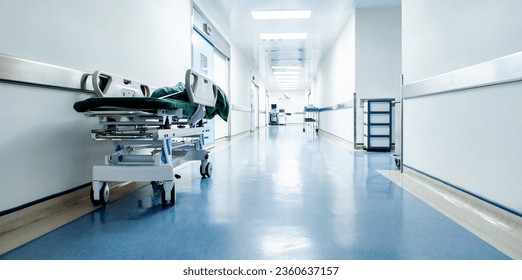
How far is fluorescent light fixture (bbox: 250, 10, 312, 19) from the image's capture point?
6.24 metres

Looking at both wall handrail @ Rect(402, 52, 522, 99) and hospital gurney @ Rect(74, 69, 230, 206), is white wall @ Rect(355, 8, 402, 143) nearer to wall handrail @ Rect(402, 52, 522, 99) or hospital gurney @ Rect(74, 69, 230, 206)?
wall handrail @ Rect(402, 52, 522, 99)

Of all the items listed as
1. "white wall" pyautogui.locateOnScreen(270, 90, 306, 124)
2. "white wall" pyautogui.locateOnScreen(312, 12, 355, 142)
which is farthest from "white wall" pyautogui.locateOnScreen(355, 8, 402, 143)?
"white wall" pyautogui.locateOnScreen(270, 90, 306, 124)

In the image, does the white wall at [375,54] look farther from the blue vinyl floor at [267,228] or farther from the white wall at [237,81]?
the blue vinyl floor at [267,228]

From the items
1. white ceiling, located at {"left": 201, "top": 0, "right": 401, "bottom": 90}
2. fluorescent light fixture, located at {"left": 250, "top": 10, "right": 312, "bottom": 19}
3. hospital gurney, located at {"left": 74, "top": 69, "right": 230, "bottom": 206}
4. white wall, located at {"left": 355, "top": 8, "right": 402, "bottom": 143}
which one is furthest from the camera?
fluorescent light fixture, located at {"left": 250, "top": 10, "right": 312, "bottom": 19}

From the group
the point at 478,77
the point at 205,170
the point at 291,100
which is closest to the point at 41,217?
the point at 205,170

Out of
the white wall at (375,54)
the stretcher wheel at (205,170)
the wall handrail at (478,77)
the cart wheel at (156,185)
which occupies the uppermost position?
the white wall at (375,54)

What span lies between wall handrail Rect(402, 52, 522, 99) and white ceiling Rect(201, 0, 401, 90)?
146 inches

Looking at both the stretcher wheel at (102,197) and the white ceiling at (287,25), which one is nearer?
the stretcher wheel at (102,197)

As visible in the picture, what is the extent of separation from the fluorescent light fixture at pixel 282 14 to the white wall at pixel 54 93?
3721 mm

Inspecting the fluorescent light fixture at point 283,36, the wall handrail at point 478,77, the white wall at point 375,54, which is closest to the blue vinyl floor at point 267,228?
the wall handrail at point 478,77

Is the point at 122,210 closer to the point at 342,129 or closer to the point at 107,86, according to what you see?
the point at 107,86

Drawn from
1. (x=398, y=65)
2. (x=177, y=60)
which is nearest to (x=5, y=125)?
(x=177, y=60)

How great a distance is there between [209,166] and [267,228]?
5.44 feet

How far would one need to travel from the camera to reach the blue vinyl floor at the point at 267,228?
138cm
